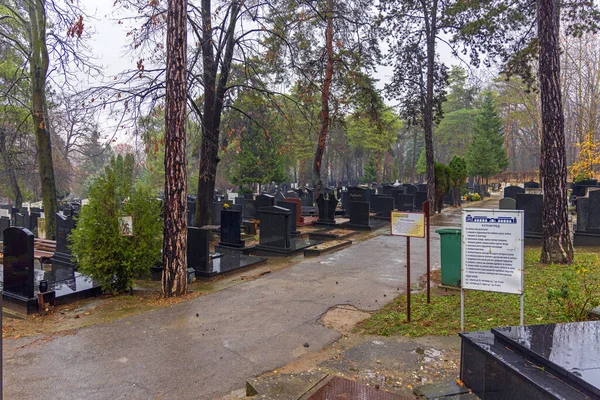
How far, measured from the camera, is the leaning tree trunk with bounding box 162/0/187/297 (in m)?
7.40

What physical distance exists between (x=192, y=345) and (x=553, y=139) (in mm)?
8400

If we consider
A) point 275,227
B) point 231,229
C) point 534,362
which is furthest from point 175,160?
point 534,362

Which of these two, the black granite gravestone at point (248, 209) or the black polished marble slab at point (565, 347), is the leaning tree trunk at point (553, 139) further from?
the black granite gravestone at point (248, 209)

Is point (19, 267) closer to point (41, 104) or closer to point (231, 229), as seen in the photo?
point (231, 229)

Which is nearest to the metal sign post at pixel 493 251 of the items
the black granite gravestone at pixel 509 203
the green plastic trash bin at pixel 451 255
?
the green plastic trash bin at pixel 451 255

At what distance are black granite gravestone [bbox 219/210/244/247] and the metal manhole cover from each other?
8.38 m

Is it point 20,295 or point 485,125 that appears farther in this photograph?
point 485,125

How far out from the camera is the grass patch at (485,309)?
4.89 metres

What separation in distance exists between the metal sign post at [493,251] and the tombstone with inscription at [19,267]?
6789 millimetres

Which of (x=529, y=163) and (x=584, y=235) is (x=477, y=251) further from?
(x=529, y=163)

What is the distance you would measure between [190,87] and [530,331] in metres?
10.6

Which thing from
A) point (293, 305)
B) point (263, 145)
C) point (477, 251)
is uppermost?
point (263, 145)

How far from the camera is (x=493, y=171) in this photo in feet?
119

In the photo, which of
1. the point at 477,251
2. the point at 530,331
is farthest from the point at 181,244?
the point at 530,331
